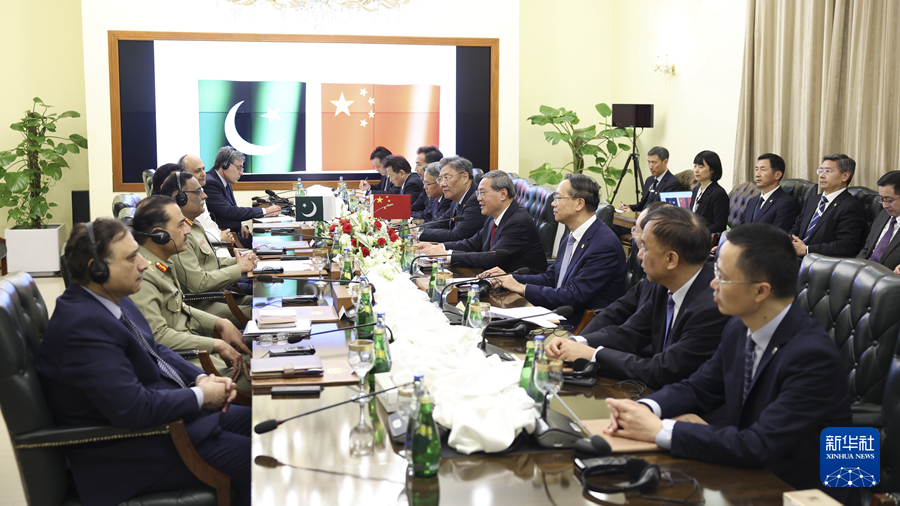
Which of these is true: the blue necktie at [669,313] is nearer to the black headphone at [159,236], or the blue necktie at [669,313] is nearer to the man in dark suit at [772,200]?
the black headphone at [159,236]

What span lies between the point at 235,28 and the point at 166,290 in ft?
20.1

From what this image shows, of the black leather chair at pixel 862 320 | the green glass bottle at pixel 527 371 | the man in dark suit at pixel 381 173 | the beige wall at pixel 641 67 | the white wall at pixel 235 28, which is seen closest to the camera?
the green glass bottle at pixel 527 371

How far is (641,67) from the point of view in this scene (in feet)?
31.0

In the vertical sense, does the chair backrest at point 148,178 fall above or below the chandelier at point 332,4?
below

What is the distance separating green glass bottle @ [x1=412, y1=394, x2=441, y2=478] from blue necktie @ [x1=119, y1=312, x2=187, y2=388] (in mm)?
1092

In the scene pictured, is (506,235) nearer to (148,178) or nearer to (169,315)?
(169,315)

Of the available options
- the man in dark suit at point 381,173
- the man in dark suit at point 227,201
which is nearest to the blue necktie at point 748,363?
A: the man in dark suit at point 227,201

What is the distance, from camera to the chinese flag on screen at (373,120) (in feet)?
29.0

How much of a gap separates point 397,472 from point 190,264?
8.53ft

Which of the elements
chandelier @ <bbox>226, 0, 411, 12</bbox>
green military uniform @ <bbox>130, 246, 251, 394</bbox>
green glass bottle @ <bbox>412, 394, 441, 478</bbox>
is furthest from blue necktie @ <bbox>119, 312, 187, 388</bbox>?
chandelier @ <bbox>226, 0, 411, 12</bbox>

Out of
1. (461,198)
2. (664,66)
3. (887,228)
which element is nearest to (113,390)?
(461,198)

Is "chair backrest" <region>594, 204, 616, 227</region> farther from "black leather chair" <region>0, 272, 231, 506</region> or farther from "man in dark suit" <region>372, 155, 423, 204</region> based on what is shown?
"man in dark suit" <region>372, 155, 423, 204</region>

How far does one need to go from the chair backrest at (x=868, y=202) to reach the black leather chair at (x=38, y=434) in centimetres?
503

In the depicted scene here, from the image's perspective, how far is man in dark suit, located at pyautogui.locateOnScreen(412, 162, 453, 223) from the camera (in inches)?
257
